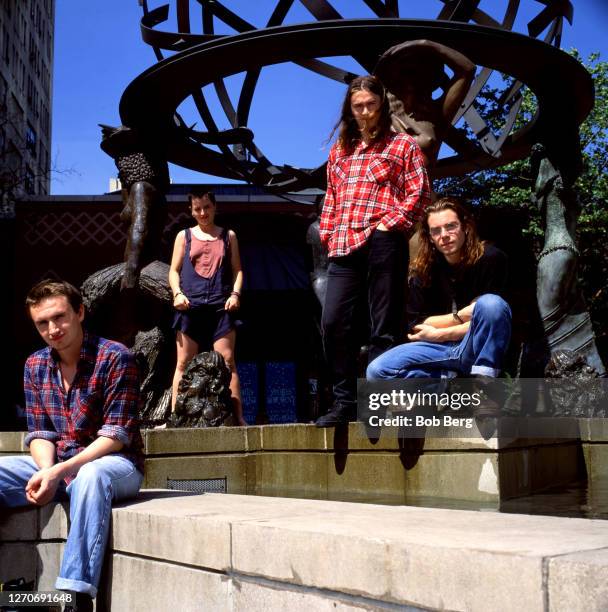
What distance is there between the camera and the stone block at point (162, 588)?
8.68 feet

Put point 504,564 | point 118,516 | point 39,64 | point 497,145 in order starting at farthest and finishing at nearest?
point 39,64
point 497,145
point 118,516
point 504,564

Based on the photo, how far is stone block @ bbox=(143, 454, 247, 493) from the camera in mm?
5320

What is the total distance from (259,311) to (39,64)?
31.3m

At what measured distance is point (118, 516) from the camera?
10.3ft

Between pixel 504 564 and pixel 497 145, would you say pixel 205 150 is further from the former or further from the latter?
pixel 504 564

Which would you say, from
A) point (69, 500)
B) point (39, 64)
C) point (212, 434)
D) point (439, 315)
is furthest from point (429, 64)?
point (39, 64)

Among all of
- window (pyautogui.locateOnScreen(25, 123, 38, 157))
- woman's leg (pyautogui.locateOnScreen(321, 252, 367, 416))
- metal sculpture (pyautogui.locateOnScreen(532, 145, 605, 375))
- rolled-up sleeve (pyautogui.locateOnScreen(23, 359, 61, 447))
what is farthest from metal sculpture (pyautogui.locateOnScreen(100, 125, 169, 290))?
window (pyautogui.locateOnScreen(25, 123, 38, 157))

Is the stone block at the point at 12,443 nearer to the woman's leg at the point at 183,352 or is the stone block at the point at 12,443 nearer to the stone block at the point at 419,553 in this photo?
the woman's leg at the point at 183,352

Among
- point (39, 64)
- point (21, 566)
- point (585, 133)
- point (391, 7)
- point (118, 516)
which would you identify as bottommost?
point (21, 566)

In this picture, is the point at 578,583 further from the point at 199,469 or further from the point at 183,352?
the point at 183,352

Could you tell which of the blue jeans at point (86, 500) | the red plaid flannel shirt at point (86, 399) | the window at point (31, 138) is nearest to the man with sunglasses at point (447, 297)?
the red plaid flannel shirt at point (86, 399)

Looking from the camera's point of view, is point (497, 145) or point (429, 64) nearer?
point (429, 64)

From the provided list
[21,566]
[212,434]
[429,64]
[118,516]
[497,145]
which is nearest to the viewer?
[118,516]

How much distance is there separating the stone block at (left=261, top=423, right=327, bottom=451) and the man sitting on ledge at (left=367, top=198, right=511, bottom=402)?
2.18 ft
